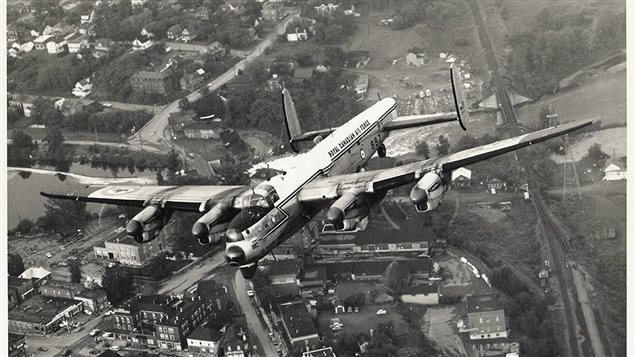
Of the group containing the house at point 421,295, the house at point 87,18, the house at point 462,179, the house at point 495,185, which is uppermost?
the house at point 87,18

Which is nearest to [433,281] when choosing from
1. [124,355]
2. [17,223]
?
[124,355]

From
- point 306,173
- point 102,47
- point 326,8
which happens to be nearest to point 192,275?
point 306,173

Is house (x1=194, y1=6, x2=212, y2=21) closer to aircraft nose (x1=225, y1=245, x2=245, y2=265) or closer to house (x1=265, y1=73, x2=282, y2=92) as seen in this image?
house (x1=265, y1=73, x2=282, y2=92)

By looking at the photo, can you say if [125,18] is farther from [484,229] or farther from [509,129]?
[484,229]

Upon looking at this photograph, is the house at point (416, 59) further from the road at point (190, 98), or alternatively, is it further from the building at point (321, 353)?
the building at point (321, 353)

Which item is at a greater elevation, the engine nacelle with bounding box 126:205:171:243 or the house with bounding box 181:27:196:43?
the house with bounding box 181:27:196:43

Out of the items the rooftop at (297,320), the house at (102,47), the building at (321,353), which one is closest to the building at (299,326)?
the rooftop at (297,320)

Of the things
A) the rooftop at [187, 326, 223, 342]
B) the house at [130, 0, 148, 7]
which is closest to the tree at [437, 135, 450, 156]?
the rooftop at [187, 326, 223, 342]
